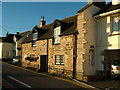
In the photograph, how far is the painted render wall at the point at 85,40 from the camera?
13875mm

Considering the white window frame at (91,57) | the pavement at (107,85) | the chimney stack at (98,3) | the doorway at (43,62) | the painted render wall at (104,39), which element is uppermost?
the chimney stack at (98,3)

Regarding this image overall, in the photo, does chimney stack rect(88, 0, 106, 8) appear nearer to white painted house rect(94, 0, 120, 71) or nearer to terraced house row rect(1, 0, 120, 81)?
terraced house row rect(1, 0, 120, 81)

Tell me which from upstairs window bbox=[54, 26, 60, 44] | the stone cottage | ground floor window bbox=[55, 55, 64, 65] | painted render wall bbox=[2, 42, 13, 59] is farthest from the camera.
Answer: painted render wall bbox=[2, 42, 13, 59]

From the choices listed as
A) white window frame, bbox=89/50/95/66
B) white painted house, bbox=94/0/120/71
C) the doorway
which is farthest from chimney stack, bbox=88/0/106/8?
the doorway

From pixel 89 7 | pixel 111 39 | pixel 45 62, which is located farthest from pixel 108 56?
pixel 45 62

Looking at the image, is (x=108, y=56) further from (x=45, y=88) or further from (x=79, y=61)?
(x=45, y=88)

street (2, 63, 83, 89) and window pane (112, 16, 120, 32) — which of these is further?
window pane (112, 16, 120, 32)

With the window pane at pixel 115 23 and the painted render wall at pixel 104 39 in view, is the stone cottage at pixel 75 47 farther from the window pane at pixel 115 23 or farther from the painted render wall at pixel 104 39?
the window pane at pixel 115 23

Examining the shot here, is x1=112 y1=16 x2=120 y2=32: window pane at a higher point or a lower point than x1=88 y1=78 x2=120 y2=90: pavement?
higher

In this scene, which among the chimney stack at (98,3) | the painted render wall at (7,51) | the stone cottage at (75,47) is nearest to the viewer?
the stone cottage at (75,47)

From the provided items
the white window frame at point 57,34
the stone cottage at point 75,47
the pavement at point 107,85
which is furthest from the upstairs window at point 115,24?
the white window frame at point 57,34

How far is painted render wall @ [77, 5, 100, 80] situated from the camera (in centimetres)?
1388

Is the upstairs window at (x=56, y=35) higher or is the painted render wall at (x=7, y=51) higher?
the upstairs window at (x=56, y=35)

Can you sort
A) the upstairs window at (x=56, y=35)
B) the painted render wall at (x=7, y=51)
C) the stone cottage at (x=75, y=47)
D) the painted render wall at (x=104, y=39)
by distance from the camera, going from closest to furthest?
the painted render wall at (x=104, y=39)
the stone cottage at (x=75, y=47)
the upstairs window at (x=56, y=35)
the painted render wall at (x=7, y=51)
